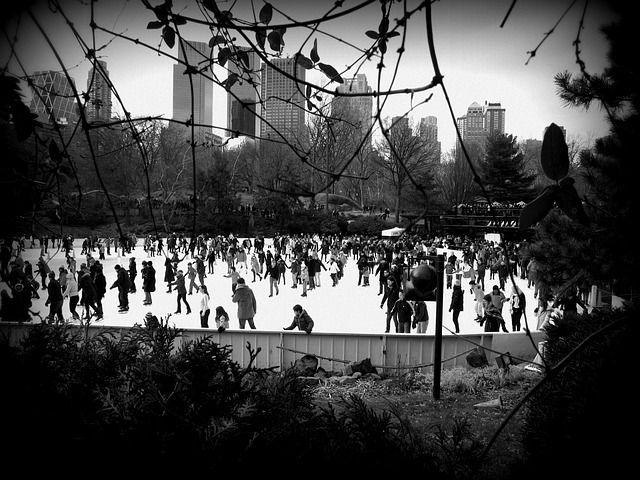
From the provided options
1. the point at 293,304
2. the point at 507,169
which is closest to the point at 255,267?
the point at 293,304

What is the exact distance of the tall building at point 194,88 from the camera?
1.06m

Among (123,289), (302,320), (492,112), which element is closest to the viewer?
(492,112)

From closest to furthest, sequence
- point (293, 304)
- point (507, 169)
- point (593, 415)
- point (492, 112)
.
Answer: point (593, 415), point (492, 112), point (293, 304), point (507, 169)

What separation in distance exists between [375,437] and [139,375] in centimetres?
75

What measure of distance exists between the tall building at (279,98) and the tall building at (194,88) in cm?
15

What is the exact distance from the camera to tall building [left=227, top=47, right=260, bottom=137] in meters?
1.17

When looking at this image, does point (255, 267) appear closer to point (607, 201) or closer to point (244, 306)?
point (244, 306)

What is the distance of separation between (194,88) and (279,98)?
0.29 meters

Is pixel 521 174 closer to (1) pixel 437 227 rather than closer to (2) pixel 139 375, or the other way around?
(1) pixel 437 227

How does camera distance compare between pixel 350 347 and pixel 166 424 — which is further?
pixel 350 347

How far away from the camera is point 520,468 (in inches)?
44.9

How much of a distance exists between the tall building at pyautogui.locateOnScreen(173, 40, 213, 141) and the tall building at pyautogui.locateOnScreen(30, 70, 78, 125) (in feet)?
0.84

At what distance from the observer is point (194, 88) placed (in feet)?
3.44

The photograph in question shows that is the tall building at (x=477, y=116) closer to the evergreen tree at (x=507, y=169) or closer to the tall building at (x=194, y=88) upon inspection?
the tall building at (x=194, y=88)
